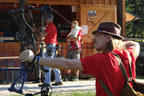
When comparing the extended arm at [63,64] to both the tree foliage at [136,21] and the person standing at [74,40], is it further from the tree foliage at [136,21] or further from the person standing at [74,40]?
the tree foliage at [136,21]

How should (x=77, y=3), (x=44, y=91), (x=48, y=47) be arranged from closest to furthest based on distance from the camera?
(x=44, y=91) < (x=48, y=47) < (x=77, y=3)

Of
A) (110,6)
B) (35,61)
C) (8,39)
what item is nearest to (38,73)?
(8,39)

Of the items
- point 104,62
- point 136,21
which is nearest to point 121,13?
point 104,62

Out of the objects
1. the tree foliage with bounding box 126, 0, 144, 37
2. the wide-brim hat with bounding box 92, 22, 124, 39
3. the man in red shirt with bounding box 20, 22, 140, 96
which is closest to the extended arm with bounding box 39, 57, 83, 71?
the man in red shirt with bounding box 20, 22, 140, 96

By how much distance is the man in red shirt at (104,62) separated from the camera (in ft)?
11.1

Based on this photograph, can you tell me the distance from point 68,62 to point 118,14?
10.0 metres

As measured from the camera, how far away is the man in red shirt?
3379 mm

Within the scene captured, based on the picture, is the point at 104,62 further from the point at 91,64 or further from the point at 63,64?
the point at 63,64

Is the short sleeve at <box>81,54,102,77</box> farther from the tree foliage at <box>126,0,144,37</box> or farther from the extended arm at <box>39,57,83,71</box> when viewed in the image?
the tree foliage at <box>126,0,144,37</box>

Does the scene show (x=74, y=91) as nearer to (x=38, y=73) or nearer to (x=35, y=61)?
(x=38, y=73)

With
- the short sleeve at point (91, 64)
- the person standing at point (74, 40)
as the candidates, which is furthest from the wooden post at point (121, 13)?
the short sleeve at point (91, 64)

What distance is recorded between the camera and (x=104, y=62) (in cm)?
338

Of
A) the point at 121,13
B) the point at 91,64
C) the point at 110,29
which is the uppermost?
the point at 121,13

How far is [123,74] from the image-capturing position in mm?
3473
